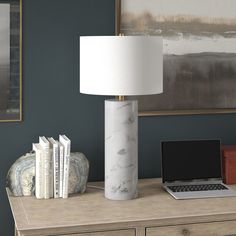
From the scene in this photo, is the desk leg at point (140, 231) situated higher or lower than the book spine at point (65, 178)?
lower

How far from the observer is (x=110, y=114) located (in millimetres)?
2229

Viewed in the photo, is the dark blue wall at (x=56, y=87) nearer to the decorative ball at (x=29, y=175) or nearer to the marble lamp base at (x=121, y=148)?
the decorative ball at (x=29, y=175)

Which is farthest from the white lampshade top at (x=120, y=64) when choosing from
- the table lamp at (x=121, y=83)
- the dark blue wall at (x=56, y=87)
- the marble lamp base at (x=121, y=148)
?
the dark blue wall at (x=56, y=87)

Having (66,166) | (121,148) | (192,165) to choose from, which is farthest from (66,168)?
(192,165)

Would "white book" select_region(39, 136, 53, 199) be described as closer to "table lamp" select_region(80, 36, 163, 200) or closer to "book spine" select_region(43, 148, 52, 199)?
"book spine" select_region(43, 148, 52, 199)

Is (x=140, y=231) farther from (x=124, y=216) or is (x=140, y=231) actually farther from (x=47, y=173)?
(x=47, y=173)

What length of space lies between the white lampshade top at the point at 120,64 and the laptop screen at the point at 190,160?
0.41m

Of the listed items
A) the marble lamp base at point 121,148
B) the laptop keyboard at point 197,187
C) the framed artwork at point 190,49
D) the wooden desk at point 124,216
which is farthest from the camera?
the framed artwork at point 190,49

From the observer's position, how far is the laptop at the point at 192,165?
2.45 m

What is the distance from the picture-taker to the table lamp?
210 cm

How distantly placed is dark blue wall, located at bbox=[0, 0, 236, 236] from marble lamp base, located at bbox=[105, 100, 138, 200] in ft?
1.12

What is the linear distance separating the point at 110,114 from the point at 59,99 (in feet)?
1.29

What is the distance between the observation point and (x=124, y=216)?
80.0 inches

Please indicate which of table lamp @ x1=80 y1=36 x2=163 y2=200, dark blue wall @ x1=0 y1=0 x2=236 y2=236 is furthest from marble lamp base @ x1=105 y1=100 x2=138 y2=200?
dark blue wall @ x1=0 y1=0 x2=236 y2=236
